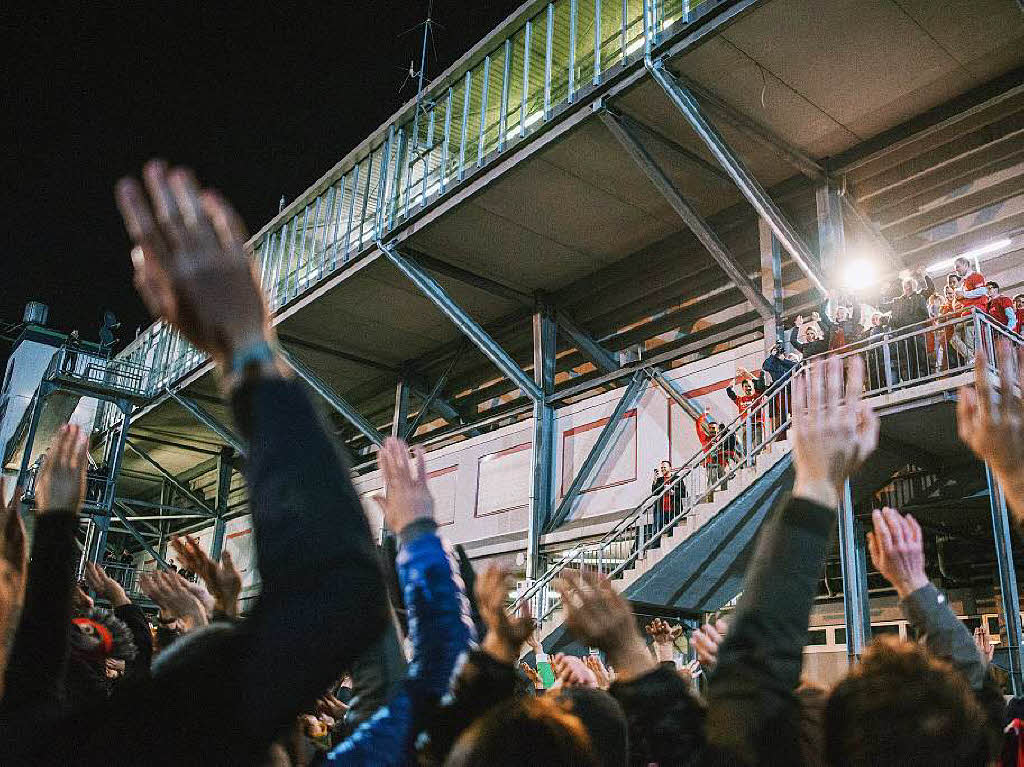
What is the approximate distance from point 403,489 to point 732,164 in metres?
10.3

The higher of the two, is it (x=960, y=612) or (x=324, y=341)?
(x=324, y=341)

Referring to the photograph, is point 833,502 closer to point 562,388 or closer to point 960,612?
point 960,612

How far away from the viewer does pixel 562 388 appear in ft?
55.2

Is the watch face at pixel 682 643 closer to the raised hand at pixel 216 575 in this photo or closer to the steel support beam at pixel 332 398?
the steel support beam at pixel 332 398

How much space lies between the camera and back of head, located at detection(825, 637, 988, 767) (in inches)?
52.4

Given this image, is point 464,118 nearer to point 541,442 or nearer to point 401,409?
point 541,442

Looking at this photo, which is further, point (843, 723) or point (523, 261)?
point (523, 261)

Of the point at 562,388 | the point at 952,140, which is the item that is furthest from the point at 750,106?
the point at 562,388

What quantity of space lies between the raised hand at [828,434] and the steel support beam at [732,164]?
9.65m

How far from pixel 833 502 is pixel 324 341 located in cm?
1846

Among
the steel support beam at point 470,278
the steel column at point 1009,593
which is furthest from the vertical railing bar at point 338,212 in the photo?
the steel column at point 1009,593

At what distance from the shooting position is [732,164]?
37.2ft

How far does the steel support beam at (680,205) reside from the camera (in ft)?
38.5

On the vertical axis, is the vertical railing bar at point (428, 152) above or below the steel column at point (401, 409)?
above
